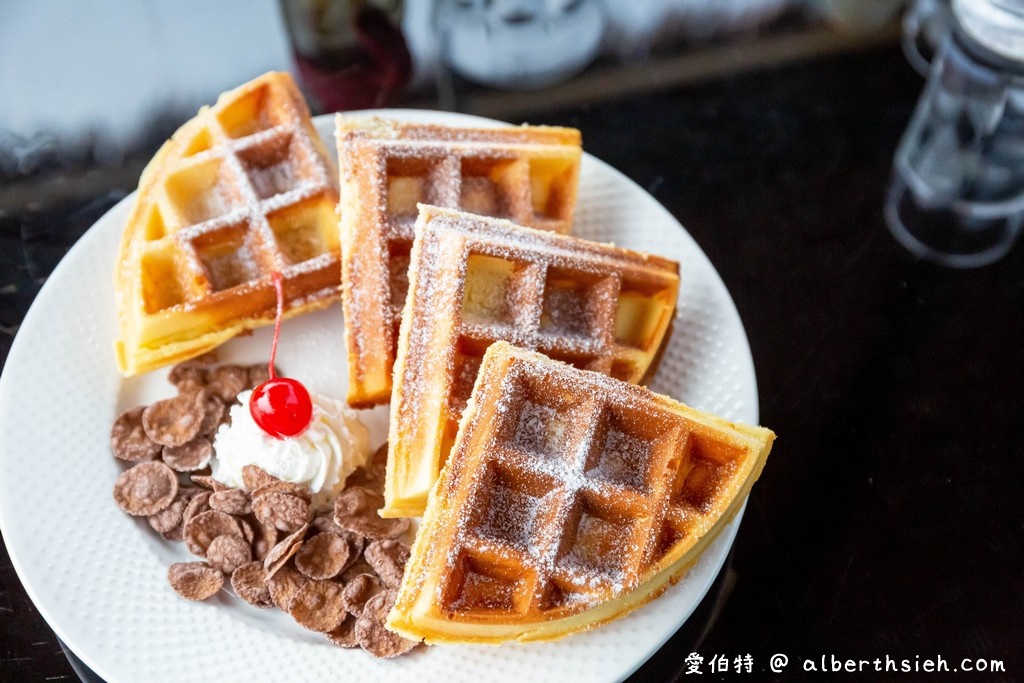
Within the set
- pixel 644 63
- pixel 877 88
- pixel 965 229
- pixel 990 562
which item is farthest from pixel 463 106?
pixel 990 562

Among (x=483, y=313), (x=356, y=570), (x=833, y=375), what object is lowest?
(x=833, y=375)

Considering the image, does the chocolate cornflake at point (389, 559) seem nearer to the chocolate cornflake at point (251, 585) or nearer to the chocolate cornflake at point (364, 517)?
the chocolate cornflake at point (364, 517)

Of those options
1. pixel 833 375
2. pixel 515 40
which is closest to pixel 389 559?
pixel 833 375

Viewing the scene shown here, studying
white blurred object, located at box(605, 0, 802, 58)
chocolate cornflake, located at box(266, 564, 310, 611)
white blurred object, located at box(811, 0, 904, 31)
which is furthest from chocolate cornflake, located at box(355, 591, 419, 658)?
white blurred object, located at box(811, 0, 904, 31)

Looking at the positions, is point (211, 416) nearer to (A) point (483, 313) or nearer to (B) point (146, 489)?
Answer: (B) point (146, 489)

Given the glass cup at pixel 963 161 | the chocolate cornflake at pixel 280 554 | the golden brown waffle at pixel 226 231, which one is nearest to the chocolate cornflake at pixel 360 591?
the chocolate cornflake at pixel 280 554

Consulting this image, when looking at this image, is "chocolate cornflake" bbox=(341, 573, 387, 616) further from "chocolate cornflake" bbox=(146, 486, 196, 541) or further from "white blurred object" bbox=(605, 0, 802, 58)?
"white blurred object" bbox=(605, 0, 802, 58)
